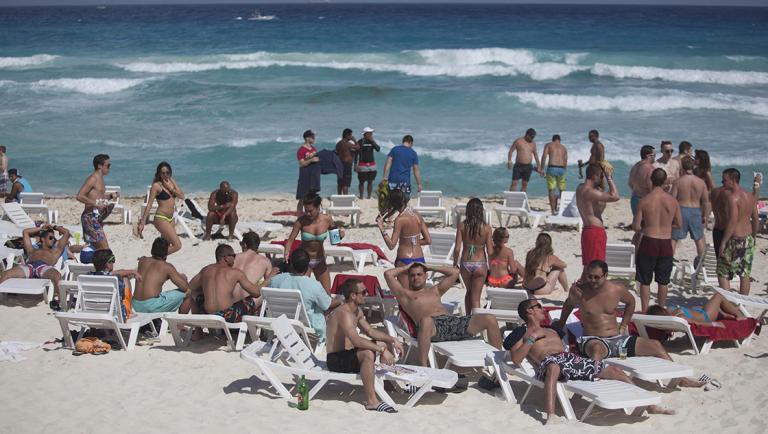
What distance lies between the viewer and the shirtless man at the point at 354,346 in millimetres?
6391

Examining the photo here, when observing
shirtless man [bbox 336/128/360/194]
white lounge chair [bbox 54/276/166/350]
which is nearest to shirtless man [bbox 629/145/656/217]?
shirtless man [bbox 336/128/360/194]

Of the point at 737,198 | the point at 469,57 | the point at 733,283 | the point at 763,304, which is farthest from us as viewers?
the point at 469,57

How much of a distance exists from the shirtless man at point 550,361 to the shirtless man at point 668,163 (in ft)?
19.3

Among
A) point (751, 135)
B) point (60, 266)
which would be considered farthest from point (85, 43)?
point (60, 266)

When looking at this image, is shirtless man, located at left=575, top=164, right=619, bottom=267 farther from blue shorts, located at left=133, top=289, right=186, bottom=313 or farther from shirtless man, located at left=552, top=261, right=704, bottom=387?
blue shorts, located at left=133, top=289, right=186, bottom=313

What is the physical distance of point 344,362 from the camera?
651 cm

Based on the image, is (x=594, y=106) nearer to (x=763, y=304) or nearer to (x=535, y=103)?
(x=535, y=103)

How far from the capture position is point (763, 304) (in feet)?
26.4

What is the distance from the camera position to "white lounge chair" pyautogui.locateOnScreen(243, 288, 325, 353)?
24.5ft

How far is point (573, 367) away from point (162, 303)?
388cm

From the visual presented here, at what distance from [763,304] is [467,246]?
2.72 meters

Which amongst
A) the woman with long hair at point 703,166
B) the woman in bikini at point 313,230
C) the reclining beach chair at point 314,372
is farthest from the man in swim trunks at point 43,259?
the woman with long hair at point 703,166

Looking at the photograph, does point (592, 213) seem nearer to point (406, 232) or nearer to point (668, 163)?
point (406, 232)

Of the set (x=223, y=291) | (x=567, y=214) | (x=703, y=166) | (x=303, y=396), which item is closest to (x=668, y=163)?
(x=567, y=214)
